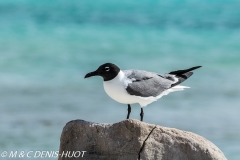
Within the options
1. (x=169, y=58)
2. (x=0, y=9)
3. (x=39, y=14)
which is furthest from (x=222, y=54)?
(x=0, y=9)

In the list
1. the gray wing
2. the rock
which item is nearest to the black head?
the gray wing

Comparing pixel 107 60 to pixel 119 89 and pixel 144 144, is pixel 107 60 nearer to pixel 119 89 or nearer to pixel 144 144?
pixel 119 89

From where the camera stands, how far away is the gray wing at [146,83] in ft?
17.9

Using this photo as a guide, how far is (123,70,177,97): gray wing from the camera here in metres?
5.47

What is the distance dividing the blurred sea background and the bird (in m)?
2.13

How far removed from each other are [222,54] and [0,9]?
1029cm

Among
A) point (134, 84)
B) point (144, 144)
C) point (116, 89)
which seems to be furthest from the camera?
point (134, 84)

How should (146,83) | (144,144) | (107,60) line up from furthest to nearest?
(107,60), (146,83), (144,144)

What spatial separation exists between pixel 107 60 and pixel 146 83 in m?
8.25

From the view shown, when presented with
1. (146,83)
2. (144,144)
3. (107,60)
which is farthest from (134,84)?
(107,60)

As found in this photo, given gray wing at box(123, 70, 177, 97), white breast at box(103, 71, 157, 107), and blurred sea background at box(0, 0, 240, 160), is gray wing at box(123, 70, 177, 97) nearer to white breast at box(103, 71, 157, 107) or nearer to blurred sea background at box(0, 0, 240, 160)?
white breast at box(103, 71, 157, 107)

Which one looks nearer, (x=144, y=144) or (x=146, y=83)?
(x=144, y=144)

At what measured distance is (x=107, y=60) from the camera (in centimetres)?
1389

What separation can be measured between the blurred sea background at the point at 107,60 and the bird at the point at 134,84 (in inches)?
83.9
